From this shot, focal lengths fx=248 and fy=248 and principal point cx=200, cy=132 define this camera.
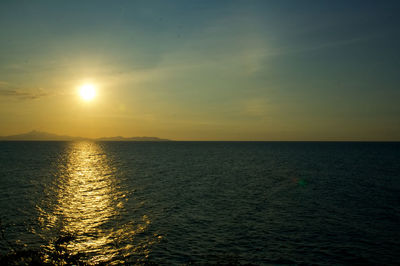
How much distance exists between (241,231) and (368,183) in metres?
47.2

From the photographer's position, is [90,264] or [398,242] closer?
[90,264]

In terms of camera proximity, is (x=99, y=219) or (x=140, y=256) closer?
(x=140, y=256)

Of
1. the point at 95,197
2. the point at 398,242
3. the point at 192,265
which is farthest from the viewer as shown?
the point at 95,197

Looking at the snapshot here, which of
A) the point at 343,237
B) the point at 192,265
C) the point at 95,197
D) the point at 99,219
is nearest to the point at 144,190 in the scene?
the point at 95,197

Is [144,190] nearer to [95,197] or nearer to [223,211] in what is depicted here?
[95,197]

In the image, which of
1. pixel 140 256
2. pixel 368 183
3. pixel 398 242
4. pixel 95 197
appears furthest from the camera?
pixel 368 183

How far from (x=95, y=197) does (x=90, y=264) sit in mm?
26336

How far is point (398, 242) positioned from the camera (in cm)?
2514

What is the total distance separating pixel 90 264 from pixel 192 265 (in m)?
8.41

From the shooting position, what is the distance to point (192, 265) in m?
20.1

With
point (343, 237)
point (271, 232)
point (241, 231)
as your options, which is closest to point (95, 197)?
point (241, 231)

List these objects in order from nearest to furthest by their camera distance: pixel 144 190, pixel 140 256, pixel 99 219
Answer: pixel 140 256 < pixel 99 219 < pixel 144 190

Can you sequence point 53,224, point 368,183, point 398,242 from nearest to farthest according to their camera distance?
point 398,242, point 53,224, point 368,183

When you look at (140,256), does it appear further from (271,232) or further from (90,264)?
(271,232)
